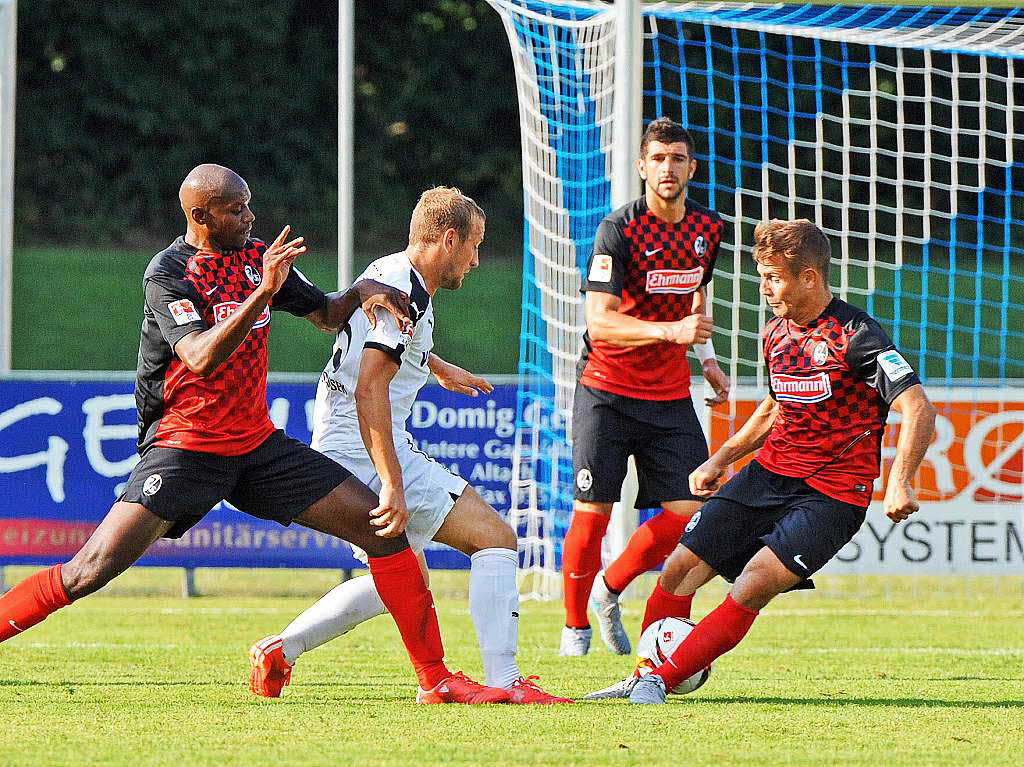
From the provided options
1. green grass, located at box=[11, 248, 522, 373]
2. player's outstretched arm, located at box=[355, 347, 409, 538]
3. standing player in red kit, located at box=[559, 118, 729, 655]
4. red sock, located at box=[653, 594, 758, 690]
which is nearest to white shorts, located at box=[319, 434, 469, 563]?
player's outstretched arm, located at box=[355, 347, 409, 538]

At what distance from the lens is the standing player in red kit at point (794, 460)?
548cm

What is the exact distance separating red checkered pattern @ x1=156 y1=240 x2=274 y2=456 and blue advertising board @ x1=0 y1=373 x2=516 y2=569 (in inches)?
157

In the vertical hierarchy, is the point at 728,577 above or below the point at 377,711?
above

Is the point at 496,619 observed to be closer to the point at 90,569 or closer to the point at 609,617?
the point at 90,569

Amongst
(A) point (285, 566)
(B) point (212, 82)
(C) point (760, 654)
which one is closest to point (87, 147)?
(B) point (212, 82)

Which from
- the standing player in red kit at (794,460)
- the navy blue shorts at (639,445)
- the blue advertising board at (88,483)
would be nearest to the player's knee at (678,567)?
the standing player in red kit at (794,460)

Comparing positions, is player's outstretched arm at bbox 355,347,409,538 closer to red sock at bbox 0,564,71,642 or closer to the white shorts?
the white shorts

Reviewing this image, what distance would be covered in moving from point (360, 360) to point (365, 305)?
0.83 ft

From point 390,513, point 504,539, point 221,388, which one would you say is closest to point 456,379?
point 504,539

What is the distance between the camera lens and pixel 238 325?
5.03 metres

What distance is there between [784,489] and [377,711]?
1.58 m

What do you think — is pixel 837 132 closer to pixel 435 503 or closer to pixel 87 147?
pixel 87 147

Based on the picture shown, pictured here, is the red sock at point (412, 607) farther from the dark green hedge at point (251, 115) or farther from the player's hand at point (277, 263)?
the dark green hedge at point (251, 115)

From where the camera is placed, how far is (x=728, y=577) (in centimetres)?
576
